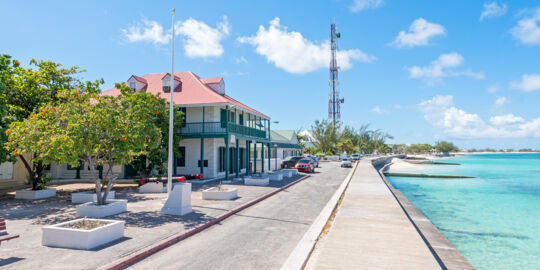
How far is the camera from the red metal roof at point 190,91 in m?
23.3

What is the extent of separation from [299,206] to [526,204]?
21893mm

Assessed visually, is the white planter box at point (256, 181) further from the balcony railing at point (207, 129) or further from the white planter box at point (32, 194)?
the white planter box at point (32, 194)

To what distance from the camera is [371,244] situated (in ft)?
23.4

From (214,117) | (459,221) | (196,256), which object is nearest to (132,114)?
(196,256)

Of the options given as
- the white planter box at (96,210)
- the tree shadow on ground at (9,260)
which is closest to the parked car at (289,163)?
the white planter box at (96,210)

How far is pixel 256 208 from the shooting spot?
12.4m

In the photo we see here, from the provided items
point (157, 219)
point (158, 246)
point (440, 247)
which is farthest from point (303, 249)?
point (157, 219)

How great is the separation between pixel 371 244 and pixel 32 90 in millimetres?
16979

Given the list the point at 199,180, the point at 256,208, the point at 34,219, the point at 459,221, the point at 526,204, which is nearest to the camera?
the point at 34,219

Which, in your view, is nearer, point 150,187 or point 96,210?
point 96,210

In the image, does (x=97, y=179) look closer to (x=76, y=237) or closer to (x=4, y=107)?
(x=76, y=237)

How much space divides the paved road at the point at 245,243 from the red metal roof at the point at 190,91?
12496 mm

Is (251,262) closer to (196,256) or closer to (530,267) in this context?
(196,256)

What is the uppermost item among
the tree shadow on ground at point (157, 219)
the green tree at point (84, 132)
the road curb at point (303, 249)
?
the green tree at point (84, 132)
